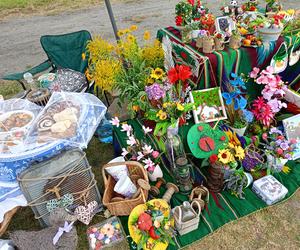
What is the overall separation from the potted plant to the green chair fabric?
7.44 feet

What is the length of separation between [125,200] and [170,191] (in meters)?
0.46

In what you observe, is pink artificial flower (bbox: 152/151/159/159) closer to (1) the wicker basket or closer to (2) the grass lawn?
(1) the wicker basket

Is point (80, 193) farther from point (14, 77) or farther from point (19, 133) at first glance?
point (14, 77)

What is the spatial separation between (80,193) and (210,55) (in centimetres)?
196

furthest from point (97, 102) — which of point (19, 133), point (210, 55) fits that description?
point (210, 55)

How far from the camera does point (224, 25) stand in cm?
321

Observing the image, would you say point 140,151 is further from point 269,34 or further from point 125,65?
point 269,34

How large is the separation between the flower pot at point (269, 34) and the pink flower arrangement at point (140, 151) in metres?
1.69

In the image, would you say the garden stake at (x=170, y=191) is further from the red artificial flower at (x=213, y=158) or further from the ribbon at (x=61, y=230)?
the ribbon at (x=61, y=230)

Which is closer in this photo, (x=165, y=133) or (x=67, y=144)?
(x=67, y=144)

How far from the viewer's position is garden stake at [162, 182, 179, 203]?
8.52ft

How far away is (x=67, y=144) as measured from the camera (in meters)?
2.38

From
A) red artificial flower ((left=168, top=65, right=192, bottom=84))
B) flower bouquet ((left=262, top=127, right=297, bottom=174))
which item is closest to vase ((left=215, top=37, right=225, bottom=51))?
red artificial flower ((left=168, top=65, right=192, bottom=84))

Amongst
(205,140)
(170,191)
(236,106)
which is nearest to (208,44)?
(236,106)
